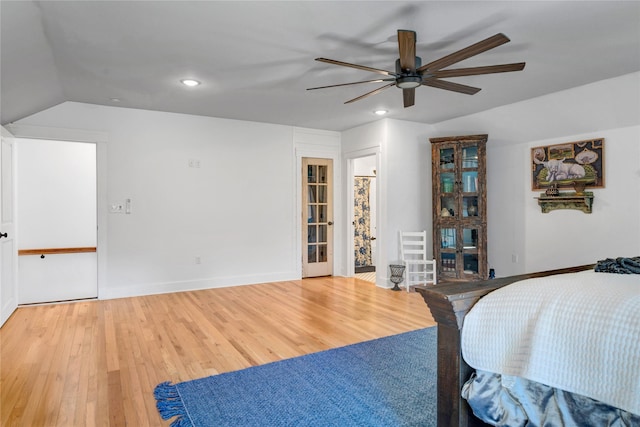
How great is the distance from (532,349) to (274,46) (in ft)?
9.09

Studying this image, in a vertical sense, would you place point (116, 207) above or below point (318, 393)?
above

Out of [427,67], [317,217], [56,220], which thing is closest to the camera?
[427,67]

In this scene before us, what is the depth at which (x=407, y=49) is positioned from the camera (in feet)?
8.30

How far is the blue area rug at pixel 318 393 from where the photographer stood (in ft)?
6.61

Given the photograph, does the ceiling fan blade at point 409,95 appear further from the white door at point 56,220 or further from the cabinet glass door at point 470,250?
the white door at point 56,220

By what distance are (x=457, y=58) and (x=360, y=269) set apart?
203 inches

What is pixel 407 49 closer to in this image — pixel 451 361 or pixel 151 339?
pixel 451 361

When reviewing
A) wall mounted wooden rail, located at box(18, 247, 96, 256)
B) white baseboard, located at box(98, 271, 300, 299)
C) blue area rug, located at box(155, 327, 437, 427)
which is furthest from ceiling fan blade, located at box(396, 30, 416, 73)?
wall mounted wooden rail, located at box(18, 247, 96, 256)

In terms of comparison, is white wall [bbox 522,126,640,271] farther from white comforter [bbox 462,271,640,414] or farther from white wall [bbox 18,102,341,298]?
white wall [bbox 18,102,341,298]

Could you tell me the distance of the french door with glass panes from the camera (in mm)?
6230

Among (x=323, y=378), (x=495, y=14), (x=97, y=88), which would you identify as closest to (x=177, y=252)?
(x=97, y=88)

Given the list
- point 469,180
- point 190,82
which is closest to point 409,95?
point 190,82

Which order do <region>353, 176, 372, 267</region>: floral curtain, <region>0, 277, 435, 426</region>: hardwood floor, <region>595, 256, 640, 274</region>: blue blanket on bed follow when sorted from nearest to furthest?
<region>595, 256, 640, 274</region>: blue blanket on bed → <region>0, 277, 435, 426</region>: hardwood floor → <region>353, 176, 372, 267</region>: floral curtain

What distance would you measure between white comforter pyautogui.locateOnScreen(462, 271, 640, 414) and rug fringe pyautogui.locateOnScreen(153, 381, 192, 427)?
1.54 meters
